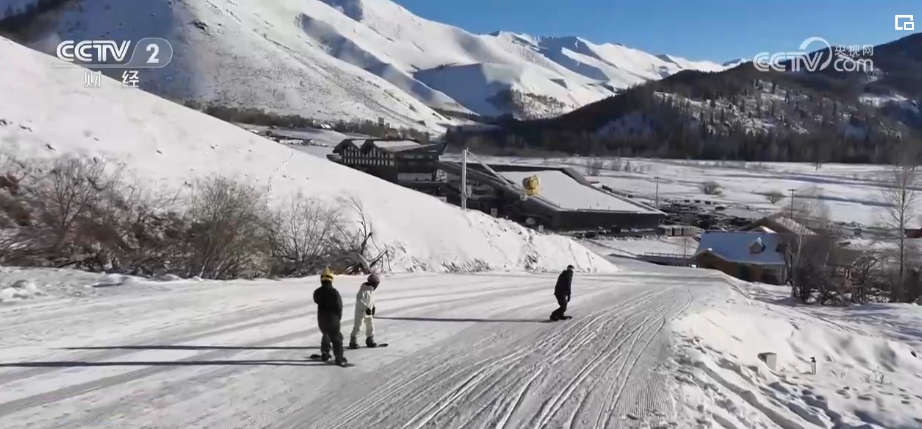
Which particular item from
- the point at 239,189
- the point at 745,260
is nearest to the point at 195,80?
the point at 745,260

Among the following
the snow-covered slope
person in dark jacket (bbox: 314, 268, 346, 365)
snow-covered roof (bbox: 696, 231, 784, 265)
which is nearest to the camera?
person in dark jacket (bbox: 314, 268, 346, 365)

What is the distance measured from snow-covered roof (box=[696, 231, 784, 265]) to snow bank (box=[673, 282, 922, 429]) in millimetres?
31407

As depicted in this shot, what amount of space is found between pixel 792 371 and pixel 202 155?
67.1 feet

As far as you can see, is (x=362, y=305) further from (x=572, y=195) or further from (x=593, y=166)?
(x=593, y=166)

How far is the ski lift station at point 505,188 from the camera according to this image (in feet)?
193

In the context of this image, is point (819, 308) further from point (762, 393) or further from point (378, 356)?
point (378, 356)

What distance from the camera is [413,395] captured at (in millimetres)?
9227

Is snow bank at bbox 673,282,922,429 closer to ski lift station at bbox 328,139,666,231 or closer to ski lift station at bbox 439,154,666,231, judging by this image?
ski lift station at bbox 328,139,666,231

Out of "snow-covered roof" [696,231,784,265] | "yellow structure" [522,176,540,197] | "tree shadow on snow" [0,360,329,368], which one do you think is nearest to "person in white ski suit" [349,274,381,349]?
"tree shadow on snow" [0,360,329,368]

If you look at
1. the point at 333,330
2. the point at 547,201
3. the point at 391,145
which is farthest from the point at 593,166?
the point at 333,330

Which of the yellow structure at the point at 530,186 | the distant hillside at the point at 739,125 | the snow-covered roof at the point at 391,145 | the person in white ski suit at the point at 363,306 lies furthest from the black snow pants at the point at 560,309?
the distant hillside at the point at 739,125

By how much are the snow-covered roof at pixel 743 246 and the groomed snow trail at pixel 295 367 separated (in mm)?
41486

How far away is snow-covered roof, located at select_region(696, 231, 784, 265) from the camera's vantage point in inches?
2152

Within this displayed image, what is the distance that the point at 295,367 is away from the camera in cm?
1025
